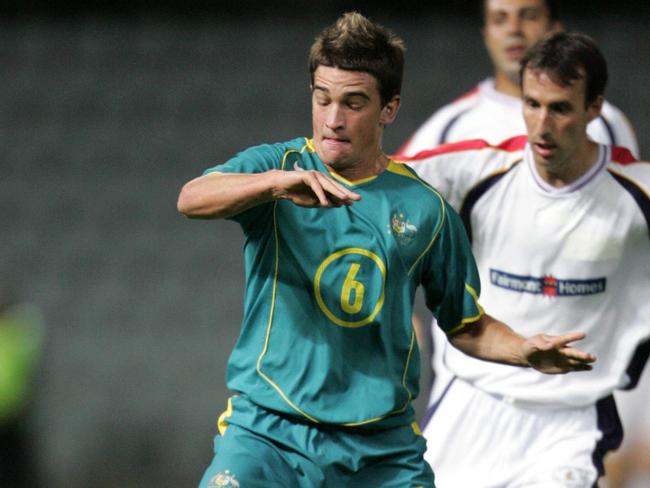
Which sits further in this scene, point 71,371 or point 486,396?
point 71,371

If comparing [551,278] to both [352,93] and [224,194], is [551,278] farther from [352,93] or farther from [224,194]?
[224,194]

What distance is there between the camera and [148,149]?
11633 millimetres

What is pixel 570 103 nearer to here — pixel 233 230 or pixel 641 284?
pixel 641 284

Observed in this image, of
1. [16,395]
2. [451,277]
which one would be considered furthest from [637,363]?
[16,395]

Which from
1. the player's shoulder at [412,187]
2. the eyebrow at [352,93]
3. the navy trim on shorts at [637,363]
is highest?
the eyebrow at [352,93]

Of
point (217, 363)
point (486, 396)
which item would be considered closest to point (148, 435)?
point (217, 363)

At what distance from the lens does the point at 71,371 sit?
421 inches

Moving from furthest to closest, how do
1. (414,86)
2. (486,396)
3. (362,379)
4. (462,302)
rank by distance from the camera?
(414,86)
(486,396)
(462,302)
(362,379)

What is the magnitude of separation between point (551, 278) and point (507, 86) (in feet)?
4.38

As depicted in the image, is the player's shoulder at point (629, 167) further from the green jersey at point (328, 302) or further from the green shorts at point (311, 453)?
the green shorts at point (311, 453)

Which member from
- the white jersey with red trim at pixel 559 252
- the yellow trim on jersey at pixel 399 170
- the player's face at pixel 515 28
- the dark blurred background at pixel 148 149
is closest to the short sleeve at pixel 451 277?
the yellow trim on jersey at pixel 399 170

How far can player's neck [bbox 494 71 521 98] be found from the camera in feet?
19.0

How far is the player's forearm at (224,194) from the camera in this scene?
10.9ft

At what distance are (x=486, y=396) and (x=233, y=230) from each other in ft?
21.0
